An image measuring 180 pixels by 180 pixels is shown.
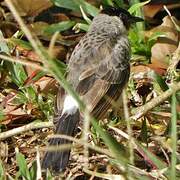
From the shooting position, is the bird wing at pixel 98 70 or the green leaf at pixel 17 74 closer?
the bird wing at pixel 98 70

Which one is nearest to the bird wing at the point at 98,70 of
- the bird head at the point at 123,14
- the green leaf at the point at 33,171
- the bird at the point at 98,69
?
the bird at the point at 98,69

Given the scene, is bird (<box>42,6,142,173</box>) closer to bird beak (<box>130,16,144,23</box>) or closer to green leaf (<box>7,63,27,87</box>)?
bird beak (<box>130,16,144,23</box>)

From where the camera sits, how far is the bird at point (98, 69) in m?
4.73

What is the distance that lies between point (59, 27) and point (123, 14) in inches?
23.5

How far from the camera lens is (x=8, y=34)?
6234mm

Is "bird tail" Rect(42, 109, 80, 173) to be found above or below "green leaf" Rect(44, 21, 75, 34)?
below

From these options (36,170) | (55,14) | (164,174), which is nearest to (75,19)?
(55,14)

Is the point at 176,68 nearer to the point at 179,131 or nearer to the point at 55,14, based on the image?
the point at 179,131

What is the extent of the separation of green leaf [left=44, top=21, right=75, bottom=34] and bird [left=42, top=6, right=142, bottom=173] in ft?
0.74

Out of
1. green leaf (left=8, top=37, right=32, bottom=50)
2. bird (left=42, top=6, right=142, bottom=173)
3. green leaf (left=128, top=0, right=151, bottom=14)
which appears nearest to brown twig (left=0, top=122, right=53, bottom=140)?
bird (left=42, top=6, right=142, bottom=173)

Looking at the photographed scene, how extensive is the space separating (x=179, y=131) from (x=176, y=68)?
101 cm

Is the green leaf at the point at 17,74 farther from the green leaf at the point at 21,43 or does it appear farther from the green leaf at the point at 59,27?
the green leaf at the point at 59,27

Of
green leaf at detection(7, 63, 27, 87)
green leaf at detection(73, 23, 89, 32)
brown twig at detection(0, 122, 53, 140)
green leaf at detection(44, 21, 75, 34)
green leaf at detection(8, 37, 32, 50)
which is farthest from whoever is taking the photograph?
green leaf at detection(73, 23, 89, 32)

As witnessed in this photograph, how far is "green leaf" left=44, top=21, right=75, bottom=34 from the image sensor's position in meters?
5.80
